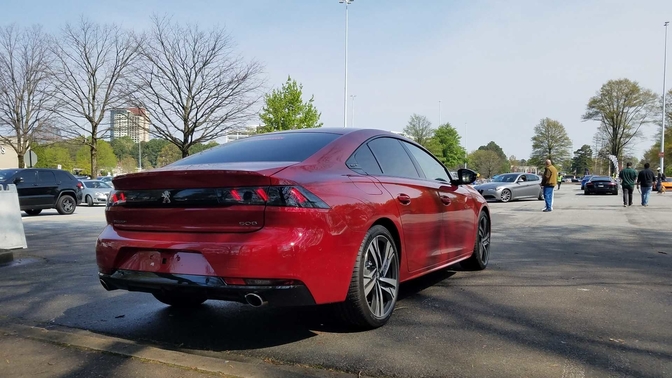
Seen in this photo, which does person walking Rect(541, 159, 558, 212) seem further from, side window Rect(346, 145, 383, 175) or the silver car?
side window Rect(346, 145, 383, 175)

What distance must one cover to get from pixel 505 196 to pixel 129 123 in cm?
2227

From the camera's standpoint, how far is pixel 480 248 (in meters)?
6.16

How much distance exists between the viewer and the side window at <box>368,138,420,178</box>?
4465 millimetres

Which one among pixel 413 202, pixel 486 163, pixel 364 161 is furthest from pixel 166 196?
pixel 486 163

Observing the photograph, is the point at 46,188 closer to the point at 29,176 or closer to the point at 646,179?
the point at 29,176

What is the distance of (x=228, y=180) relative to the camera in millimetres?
3316

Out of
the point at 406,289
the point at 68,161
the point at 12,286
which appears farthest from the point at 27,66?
the point at 68,161

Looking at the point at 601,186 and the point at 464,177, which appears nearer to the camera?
the point at 464,177

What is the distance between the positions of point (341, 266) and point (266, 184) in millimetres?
727

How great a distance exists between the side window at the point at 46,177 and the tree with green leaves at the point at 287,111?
62.2ft

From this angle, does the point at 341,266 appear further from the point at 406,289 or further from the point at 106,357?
the point at 406,289

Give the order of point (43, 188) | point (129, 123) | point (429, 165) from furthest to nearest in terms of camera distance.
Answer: point (129, 123), point (43, 188), point (429, 165)

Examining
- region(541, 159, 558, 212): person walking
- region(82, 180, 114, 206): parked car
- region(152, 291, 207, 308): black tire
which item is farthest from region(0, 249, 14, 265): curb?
region(82, 180, 114, 206): parked car

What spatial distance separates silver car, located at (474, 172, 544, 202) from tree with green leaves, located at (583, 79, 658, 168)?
4160 centimetres
